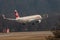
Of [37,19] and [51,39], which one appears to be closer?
[51,39]

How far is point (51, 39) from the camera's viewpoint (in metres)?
37.2

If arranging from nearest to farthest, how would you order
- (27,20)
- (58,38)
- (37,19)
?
(58,38) < (37,19) < (27,20)

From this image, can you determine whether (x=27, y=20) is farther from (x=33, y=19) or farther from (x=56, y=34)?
(x=56, y=34)

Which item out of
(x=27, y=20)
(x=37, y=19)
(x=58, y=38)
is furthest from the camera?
(x=27, y=20)

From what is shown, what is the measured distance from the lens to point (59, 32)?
37250mm

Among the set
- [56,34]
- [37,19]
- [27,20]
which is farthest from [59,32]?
[27,20]

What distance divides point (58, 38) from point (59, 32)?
1.20 meters

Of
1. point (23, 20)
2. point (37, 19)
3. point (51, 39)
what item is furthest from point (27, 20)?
point (51, 39)

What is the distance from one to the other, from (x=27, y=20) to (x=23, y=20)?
3.86 m

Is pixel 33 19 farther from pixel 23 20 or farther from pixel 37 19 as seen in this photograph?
pixel 23 20

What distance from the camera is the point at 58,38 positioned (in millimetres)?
37094

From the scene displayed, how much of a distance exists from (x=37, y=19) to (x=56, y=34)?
3633 inches

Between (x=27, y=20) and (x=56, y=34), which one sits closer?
(x=56, y=34)

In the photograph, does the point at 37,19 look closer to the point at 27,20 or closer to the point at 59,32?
the point at 27,20
